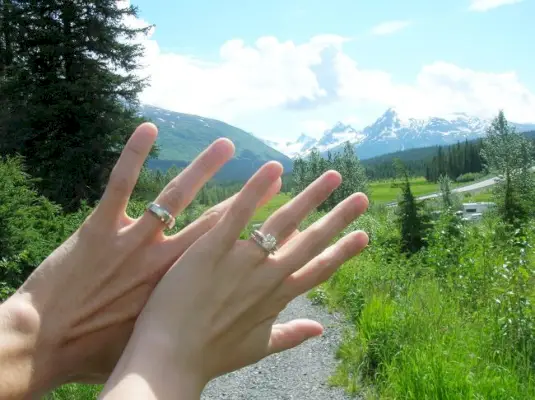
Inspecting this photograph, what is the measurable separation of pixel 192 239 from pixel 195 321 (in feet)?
0.88

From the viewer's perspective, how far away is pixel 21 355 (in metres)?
1.15

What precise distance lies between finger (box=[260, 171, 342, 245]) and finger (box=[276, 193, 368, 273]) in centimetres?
4

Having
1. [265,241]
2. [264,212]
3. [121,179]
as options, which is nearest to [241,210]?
[265,241]

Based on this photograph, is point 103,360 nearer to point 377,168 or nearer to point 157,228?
point 157,228

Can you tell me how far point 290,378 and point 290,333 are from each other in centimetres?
497

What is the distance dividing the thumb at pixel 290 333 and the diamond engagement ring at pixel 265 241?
→ 247mm

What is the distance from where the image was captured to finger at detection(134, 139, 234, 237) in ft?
4.20

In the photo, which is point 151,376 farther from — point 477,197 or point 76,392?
point 477,197

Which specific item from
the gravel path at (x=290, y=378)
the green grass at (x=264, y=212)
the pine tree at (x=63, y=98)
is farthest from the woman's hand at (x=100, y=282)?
the pine tree at (x=63, y=98)

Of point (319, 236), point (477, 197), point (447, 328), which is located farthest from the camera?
point (477, 197)

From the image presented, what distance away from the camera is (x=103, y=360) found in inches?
51.9

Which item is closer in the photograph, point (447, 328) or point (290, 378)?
point (447, 328)

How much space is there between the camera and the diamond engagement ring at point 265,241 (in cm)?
122

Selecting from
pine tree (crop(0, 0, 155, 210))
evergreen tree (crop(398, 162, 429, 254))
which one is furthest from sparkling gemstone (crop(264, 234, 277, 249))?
pine tree (crop(0, 0, 155, 210))
